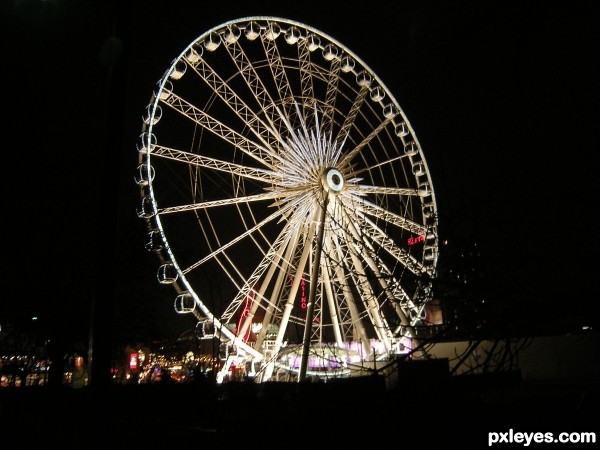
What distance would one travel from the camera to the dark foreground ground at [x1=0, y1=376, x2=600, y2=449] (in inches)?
230

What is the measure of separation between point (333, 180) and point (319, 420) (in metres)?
11.4

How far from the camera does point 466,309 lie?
364 cm

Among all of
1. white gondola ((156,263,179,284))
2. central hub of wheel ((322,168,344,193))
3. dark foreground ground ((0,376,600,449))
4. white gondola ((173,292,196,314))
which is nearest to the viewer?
dark foreground ground ((0,376,600,449))

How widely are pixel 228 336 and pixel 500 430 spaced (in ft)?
35.2

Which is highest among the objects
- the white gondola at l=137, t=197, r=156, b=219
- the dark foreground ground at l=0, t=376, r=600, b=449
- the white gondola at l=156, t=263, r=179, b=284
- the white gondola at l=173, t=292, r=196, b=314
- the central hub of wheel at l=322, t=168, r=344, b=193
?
the central hub of wheel at l=322, t=168, r=344, b=193

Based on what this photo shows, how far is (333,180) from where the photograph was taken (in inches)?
695

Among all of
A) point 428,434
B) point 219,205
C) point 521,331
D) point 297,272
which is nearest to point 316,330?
point 297,272

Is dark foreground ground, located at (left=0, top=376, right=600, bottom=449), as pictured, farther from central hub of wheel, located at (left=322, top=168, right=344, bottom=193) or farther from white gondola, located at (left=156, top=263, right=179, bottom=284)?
central hub of wheel, located at (left=322, top=168, right=344, bottom=193)

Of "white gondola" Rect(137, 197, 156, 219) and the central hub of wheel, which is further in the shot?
the central hub of wheel

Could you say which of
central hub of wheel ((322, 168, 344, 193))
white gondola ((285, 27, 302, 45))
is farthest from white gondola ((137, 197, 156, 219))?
white gondola ((285, 27, 302, 45))

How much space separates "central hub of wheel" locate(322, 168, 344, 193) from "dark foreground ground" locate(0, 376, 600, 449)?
329 inches

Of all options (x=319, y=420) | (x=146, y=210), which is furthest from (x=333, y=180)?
(x=319, y=420)

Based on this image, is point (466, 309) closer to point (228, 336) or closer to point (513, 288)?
point (513, 288)

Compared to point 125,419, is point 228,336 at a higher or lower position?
higher
